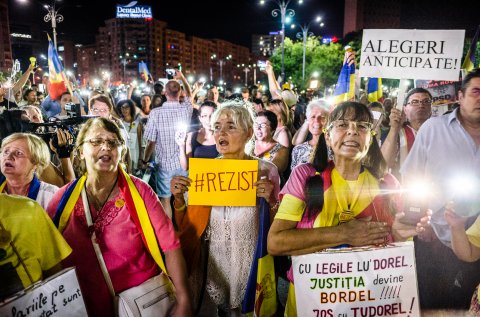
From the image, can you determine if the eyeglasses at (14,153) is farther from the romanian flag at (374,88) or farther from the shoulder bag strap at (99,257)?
the romanian flag at (374,88)

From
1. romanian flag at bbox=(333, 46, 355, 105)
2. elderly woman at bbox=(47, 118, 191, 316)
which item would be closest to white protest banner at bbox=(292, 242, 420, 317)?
elderly woman at bbox=(47, 118, 191, 316)

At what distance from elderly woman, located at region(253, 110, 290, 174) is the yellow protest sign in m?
1.82

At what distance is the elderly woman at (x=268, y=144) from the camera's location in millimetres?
4785

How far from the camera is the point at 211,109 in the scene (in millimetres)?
5582

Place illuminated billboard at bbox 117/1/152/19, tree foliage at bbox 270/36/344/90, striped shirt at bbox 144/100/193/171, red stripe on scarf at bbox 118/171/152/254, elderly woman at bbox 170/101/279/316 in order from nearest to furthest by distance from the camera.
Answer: red stripe on scarf at bbox 118/171/152/254
elderly woman at bbox 170/101/279/316
striped shirt at bbox 144/100/193/171
tree foliage at bbox 270/36/344/90
illuminated billboard at bbox 117/1/152/19

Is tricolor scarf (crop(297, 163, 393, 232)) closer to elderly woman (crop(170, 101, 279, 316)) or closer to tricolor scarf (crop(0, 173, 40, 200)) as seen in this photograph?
elderly woman (crop(170, 101, 279, 316))

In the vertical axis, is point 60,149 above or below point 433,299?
above

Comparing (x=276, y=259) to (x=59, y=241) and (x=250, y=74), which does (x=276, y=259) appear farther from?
(x=250, y=74)

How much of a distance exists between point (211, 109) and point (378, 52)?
2.39m

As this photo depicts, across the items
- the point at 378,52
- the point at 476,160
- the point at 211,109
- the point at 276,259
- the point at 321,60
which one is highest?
the point at 321,60

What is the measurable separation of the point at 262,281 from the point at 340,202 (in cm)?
95

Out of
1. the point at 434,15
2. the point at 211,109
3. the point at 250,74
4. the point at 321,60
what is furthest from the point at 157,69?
the point at 211,109

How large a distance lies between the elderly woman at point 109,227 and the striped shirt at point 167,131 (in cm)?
358

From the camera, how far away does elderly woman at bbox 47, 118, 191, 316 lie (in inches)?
98.3
